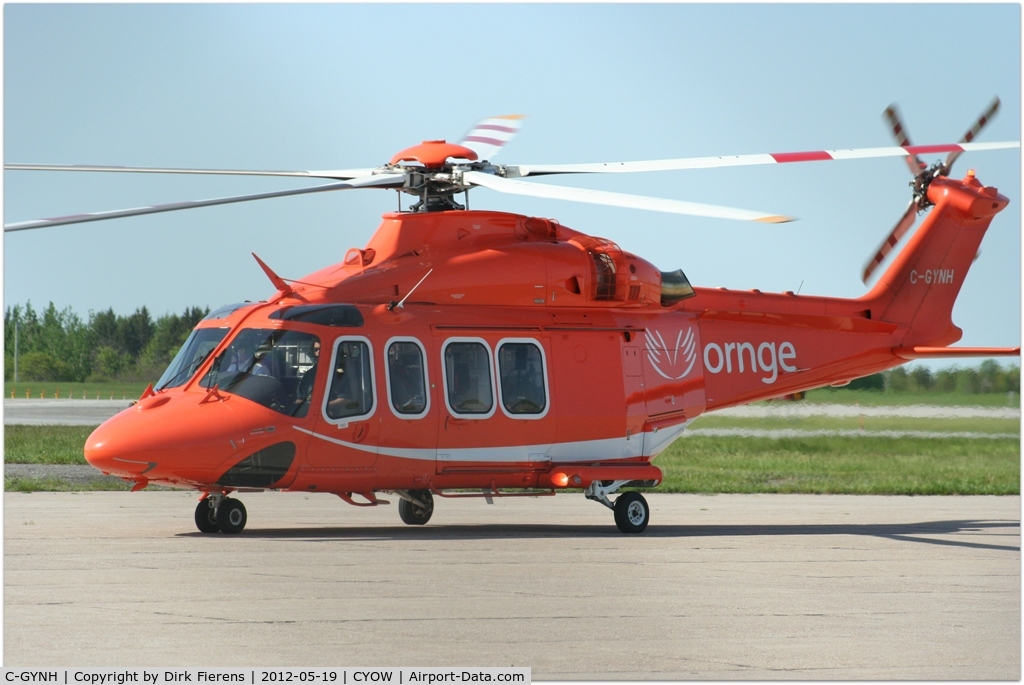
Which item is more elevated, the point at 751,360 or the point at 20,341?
the point at 20,341

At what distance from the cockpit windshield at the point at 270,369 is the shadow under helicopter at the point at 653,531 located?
1450 mm

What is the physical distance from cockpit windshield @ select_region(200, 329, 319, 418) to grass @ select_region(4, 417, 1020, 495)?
Answer: 1015 centimetres

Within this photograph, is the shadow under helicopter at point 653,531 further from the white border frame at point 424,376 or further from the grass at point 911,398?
the grass at point 911,398

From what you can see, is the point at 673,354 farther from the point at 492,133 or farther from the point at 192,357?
the point at 192,357

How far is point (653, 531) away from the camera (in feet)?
48.9

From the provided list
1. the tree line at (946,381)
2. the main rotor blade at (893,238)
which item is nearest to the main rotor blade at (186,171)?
the main rotor blade at (893,238)

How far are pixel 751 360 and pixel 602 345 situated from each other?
8.45ft

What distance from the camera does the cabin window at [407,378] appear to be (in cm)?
1355

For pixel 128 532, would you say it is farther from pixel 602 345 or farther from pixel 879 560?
pixel 879 560

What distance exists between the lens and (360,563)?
36.2ft

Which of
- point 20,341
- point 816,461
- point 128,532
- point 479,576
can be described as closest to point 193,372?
point 128,532

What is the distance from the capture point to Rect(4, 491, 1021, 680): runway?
7.36 metres

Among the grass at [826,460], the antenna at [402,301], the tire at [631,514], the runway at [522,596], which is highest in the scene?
the antenna at [402,301]

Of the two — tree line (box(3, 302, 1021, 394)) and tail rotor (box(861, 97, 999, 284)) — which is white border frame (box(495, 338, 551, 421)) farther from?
tree line (box(3, 302, 1021, 394))
